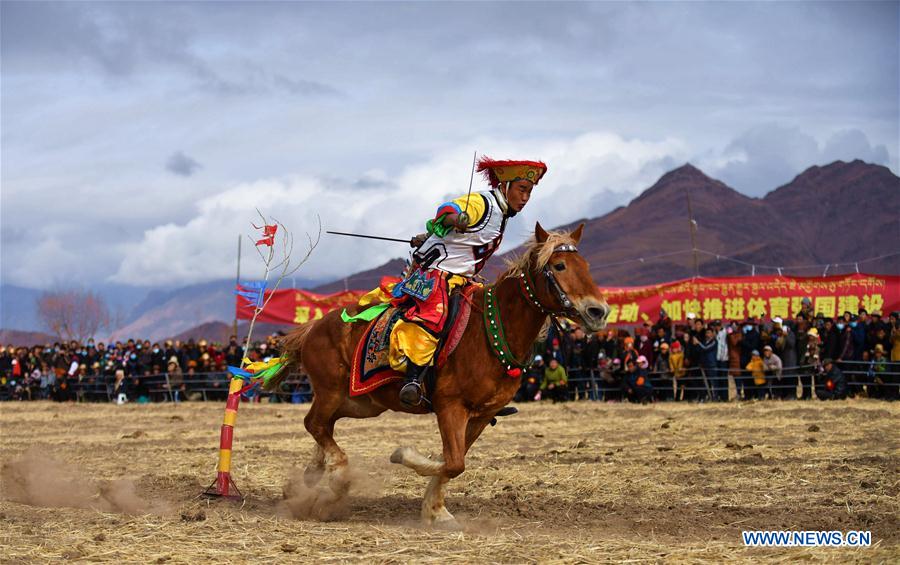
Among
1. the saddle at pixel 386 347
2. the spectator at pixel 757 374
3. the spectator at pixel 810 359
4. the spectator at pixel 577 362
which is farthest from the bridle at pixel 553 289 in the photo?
the spectator at pixel 577 362

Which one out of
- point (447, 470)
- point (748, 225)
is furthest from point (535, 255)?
point (748, 225)

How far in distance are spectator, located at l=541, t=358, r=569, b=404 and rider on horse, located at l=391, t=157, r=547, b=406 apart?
14330 millimetres

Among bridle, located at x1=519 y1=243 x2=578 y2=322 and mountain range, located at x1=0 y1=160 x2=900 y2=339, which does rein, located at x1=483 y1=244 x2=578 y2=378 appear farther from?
mountain range, located at x1=0 y1=160 x2=900 y2=339

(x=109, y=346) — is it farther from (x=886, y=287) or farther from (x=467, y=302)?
(x=467, y=302)

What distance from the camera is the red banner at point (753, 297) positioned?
2273 cm

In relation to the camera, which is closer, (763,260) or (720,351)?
(720,351)

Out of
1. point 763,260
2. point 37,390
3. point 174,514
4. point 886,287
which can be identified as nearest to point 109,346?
point 37,390

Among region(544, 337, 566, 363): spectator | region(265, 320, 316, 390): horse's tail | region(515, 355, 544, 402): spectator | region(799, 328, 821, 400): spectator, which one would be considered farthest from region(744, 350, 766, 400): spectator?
region(265, 320, 316, 390): horse's tail

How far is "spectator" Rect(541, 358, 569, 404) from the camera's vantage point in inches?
906

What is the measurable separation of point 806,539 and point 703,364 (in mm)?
14661

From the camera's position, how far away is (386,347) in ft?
28.1

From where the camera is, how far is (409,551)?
6.40 metres

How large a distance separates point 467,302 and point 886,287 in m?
17.1

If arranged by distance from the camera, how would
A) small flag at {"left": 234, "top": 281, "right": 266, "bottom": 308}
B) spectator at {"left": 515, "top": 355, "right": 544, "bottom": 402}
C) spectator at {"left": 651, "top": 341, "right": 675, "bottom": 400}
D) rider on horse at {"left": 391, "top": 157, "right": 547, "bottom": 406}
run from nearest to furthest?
rider on horse at {"left": 391, "top": 157, "right": 547, "bottom": 406} → small flag at {"left": 234, "top": 281, "right": 266, "bottom": 308} → spectator at {"left": 651, "top": 341, "right": 675, "bottom": 400} → spectator at {"left": 515, "top": 355, "right": 544, "bottom": 402}
